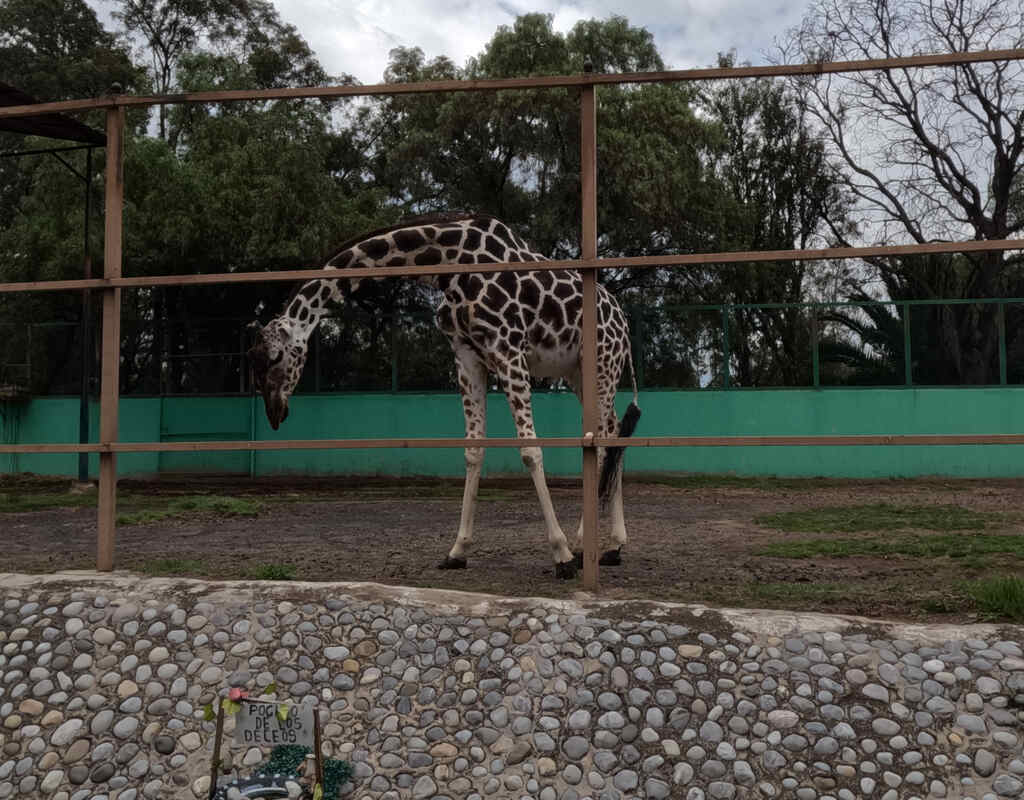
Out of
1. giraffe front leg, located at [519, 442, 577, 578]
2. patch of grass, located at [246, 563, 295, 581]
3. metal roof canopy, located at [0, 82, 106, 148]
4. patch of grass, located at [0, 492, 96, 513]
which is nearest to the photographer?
patch of grass, located at [246, 563, 295, 581]

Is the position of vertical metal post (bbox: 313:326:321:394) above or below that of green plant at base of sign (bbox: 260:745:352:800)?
above

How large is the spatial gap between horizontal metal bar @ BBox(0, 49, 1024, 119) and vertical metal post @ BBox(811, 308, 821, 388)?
1044cm

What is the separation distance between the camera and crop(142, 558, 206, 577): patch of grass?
14.2 feet

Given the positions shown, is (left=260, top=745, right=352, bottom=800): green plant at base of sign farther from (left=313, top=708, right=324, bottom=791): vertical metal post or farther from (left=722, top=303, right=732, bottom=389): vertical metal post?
(left=722, top=303, right=732, bottom=389): vertical metal post

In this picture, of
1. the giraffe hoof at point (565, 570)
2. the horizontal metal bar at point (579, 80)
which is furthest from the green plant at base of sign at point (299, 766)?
the horizontal metal bar at point (579, 80)

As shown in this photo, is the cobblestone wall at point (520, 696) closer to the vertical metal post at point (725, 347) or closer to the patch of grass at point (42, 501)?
the patch of grass at point (42, 501)

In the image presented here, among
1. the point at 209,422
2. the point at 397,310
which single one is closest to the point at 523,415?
the point at 397,310

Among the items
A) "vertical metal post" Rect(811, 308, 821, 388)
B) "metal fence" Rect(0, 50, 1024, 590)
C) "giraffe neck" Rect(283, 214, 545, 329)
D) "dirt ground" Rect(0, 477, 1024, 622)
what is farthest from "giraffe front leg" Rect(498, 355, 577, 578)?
"vertical metal post" Rect(811, 308, 821, 388)

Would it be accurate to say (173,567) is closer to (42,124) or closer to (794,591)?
(794,591)

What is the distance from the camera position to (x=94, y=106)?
13.2 feet

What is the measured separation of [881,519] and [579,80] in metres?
5.51

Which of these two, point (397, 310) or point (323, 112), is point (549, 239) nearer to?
point (397, 310)

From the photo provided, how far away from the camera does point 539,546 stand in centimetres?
584

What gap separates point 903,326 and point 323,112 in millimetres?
10514
